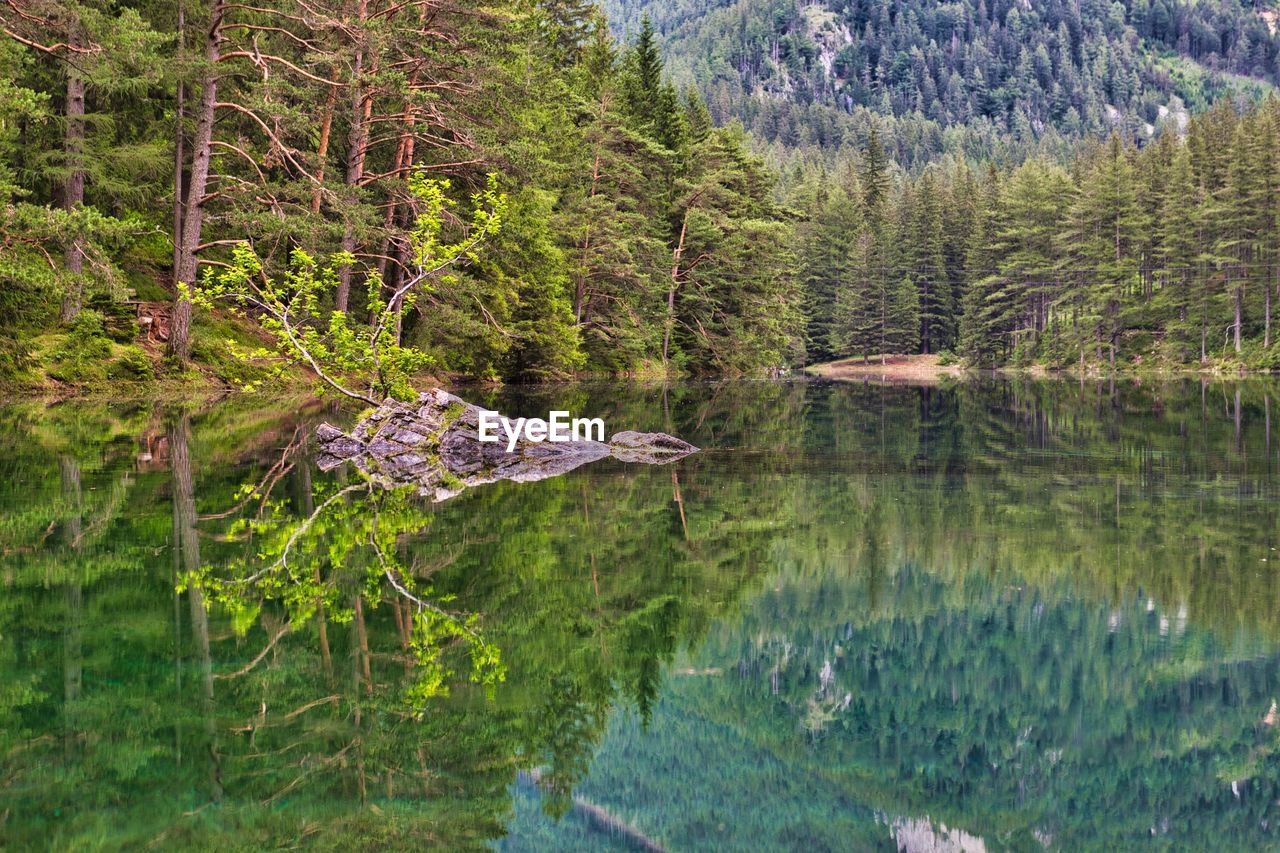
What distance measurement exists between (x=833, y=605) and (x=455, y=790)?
3.75 metres

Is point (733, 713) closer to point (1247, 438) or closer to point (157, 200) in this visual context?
point (1247, 438)

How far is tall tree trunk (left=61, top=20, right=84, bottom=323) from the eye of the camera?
26.5 m

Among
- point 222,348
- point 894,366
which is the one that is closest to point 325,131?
point 222,348

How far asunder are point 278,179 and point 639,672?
30754 millimetres

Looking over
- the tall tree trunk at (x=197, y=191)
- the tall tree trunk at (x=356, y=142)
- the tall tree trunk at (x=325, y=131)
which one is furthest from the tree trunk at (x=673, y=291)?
the tall tree trunk at (x=197, y=191)


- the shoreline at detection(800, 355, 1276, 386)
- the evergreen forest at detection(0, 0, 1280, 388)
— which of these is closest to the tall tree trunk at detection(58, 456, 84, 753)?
the evergreen forest at detection(0, 0, 1280, 388)

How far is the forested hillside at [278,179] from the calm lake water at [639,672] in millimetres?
9537

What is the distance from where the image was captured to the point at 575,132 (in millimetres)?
48750

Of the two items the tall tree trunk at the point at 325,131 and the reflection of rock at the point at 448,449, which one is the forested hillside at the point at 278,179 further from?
the reflection of rock at the point at 448,449

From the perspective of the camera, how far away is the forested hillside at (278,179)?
25219mm

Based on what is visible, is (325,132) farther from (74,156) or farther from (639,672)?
(639,672)

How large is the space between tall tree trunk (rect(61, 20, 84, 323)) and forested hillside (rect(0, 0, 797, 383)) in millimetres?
53

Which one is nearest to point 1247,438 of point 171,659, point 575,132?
point 171,659

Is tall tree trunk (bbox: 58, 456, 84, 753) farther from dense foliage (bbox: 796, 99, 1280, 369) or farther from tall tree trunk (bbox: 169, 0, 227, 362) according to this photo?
dense foliage (bbox: 796, 99, 1280, 369)
